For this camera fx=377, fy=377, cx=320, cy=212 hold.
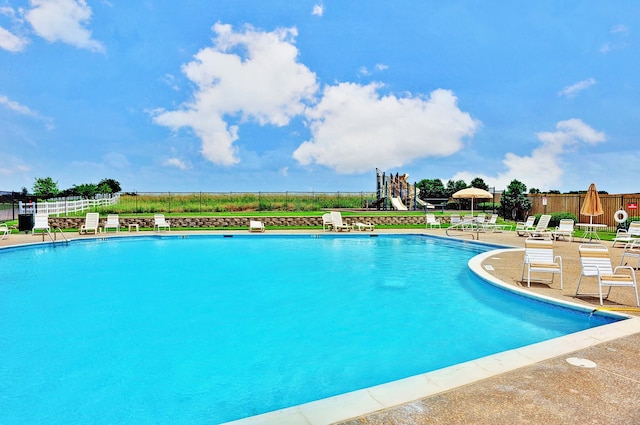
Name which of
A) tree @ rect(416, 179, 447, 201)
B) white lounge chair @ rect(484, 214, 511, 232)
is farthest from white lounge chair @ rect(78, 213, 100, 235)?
tree @ rect(416, 179, 447, 201)

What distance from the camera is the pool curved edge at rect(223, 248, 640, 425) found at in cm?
259

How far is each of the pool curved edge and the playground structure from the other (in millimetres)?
25225

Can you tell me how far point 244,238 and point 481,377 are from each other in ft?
47.9

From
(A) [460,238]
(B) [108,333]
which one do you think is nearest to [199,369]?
(B) [108,333]

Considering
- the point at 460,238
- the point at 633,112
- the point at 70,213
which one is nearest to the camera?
the point at 460,238

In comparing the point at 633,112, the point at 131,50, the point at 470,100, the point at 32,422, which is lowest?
the point at 32,422

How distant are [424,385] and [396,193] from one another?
28789 millimetres

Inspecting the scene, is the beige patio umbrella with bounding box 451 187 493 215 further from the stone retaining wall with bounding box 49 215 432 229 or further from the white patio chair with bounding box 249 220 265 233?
the white patio chair with bounding box 249 220 265 233

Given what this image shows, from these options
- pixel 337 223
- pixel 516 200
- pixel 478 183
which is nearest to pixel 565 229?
pixel 337 223

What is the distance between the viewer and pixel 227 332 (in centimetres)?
593

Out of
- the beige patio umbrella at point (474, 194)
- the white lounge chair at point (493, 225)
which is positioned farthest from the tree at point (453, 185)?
the beige patio umbrella at point (474, 194)

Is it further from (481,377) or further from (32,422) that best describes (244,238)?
(481,377)

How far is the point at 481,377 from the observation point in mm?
3168

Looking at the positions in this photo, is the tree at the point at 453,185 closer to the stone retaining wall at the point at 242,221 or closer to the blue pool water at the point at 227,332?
the stone retaining wall at the point at 242,221
